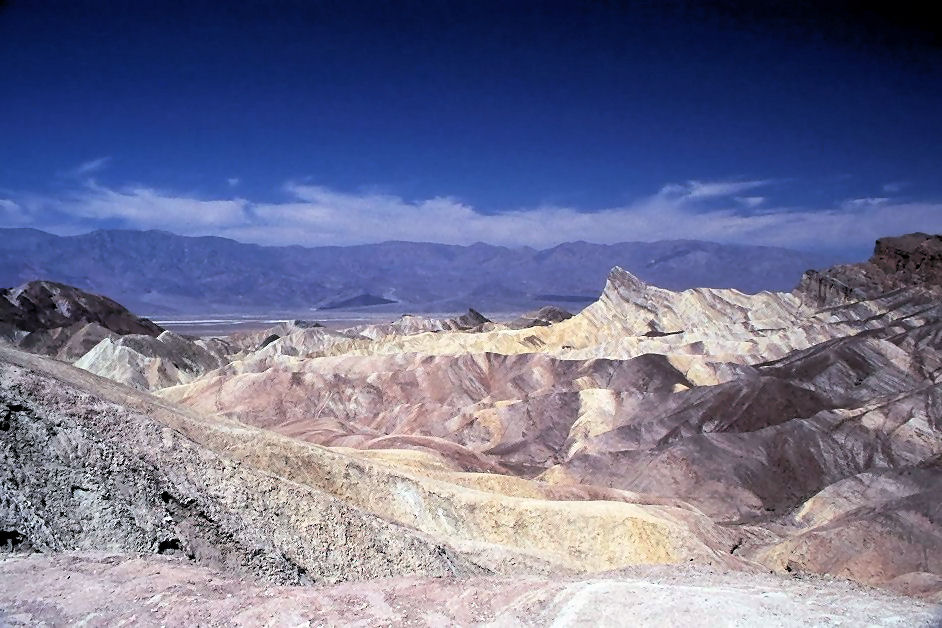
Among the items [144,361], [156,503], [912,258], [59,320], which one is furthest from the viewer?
[59,320]

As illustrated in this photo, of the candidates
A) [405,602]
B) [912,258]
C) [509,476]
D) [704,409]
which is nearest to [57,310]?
[704,409]

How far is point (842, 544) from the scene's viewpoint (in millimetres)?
25031

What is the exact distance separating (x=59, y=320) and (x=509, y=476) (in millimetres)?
72911

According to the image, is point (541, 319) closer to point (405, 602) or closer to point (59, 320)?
point (59, 320)

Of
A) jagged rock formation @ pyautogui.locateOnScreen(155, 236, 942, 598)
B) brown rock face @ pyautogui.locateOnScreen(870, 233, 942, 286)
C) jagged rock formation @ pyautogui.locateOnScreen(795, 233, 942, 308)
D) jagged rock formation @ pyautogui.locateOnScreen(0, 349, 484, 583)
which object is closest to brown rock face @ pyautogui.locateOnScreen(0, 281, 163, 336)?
jagged rock formation @ pyautogui.locateOnScreen(155, 236, 942, 598)

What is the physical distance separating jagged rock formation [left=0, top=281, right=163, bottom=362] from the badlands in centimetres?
127

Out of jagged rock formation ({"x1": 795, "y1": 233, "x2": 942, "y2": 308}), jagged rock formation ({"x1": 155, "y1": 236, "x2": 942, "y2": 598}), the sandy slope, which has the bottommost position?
jagged rock formation ({"x1": 155, "y1": 236, "x2": 942, "y2": 598})

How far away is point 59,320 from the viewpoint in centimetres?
8462

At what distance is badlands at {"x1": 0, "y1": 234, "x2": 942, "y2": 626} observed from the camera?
35.2ft

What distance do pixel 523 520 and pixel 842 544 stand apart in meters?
10.9

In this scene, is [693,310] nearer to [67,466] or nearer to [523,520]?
[523,520]

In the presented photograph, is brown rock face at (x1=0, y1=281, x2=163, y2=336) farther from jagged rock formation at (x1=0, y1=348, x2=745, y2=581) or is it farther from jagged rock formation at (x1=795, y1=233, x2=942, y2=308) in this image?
jagged rock formation at (x1=795, y1=233, x2=942, y2=308)

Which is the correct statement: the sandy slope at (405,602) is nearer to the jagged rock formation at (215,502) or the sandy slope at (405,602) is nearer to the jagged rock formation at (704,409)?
the jagged rock formation at (215,502)

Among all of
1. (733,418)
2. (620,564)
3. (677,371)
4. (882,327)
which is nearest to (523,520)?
(620,564)
